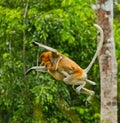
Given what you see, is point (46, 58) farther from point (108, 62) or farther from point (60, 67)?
point (108, 62)

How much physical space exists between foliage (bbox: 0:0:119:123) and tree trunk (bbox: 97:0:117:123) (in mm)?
1815

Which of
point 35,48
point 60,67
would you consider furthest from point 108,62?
point 35,48

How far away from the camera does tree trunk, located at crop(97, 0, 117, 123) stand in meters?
4.22

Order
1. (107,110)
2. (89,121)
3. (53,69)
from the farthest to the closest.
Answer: (89,121) < (107,110) < (53,69)

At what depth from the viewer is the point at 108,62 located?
425 centimetres

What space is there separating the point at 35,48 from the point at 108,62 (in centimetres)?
227

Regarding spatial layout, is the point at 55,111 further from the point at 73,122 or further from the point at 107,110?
the point at 107,110

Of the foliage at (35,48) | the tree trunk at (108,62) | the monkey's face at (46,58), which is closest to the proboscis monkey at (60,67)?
the monkey's face at (46,58)

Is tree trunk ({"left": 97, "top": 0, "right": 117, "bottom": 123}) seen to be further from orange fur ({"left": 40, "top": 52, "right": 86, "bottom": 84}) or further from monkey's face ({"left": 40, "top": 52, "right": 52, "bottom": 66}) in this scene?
monkey's face ({"left": 40, "top": 52, "right": 52, "bottom": 66})

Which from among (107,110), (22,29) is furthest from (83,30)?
(107,110)

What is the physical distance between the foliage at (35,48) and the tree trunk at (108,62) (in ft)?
5.95

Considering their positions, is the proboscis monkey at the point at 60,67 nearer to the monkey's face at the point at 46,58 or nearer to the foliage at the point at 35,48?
→ the monkey's face at the point at 46,58

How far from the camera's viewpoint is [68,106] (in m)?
6.97

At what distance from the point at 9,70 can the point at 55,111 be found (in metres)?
0.93
